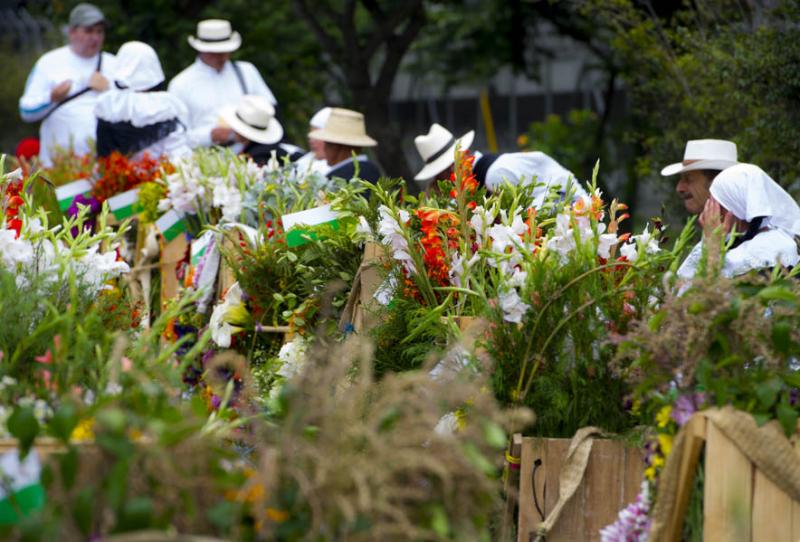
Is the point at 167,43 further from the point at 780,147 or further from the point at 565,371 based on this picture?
the point at 565,371

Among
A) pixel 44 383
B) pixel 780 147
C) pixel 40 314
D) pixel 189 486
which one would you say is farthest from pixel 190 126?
pixel 189 486

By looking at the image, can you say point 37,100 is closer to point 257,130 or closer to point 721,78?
point 257,130

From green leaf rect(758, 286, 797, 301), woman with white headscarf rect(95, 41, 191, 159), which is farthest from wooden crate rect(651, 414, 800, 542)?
woman with white headscarf rect(95, 41, 191, 159)

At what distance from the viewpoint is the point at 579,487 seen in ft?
12.2

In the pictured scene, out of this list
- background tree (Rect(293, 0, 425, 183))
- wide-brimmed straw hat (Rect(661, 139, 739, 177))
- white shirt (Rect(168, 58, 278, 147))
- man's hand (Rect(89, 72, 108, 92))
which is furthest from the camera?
background tree (Rect(293, 0, 425, 183))

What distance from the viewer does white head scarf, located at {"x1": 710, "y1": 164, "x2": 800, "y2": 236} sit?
4.88 meters

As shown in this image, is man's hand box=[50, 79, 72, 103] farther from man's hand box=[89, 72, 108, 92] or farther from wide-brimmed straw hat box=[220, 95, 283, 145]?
wide-brimmed straw hat box=[220, 95, 283, 145]

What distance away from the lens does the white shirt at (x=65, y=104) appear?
946 centimetres

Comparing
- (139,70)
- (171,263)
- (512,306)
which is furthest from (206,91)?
(512,306)

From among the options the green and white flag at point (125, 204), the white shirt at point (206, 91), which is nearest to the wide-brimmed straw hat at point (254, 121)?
the white shirt at point (206, 91)

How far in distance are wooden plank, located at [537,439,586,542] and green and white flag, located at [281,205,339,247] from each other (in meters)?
2.01

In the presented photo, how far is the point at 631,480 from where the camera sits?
3.70 m

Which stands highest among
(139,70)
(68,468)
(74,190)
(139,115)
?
(68,468)

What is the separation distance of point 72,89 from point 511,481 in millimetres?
6623
